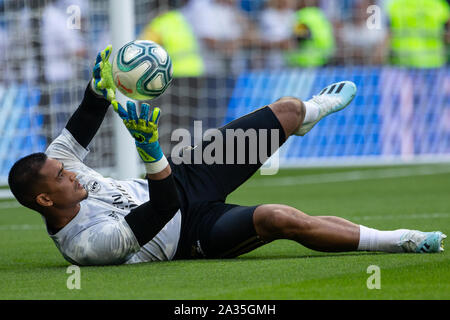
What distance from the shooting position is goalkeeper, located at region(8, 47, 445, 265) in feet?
18.2

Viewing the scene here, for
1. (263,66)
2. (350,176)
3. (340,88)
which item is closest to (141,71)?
(340,88)

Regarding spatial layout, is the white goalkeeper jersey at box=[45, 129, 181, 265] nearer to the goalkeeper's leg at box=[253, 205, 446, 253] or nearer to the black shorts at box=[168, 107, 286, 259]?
the black shorts at box=[168, 107, 286, 259]

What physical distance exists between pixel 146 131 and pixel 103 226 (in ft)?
2.66

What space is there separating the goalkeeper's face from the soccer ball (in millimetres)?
610

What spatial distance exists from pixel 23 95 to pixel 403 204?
5.57m

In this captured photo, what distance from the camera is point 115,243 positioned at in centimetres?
Answer: 560

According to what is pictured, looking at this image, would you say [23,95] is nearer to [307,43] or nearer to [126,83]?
[307,43]

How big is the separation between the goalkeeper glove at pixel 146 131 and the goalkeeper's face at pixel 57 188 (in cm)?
68

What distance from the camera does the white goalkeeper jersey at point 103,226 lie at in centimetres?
562
